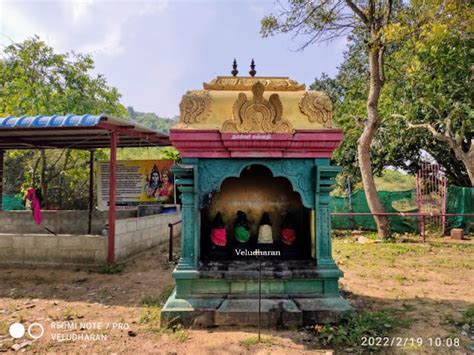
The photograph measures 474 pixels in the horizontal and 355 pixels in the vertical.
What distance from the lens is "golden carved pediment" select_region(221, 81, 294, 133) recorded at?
155 inches

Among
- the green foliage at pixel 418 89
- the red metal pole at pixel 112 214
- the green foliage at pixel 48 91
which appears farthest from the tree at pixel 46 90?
the green foliage at pixel 418 89

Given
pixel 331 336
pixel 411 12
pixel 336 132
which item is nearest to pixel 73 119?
pixel 336 132

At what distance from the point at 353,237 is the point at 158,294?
25.8 feet

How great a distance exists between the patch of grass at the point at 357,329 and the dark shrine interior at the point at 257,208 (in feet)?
3.71

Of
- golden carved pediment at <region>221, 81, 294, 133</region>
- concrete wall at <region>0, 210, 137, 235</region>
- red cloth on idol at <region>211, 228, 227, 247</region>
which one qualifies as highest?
golden carved pediment at <region>221, 81, 294, 133</region>

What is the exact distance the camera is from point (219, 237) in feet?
14.4

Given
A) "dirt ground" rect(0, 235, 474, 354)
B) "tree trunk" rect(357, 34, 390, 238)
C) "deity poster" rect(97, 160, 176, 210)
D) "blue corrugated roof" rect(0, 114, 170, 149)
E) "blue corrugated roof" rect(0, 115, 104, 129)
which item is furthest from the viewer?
"tree trunk" rect(357, 34, 390, 238)

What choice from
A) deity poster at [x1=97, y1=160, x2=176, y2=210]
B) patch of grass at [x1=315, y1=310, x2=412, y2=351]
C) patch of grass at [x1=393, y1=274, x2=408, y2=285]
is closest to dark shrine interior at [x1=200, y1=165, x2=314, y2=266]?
patch of grass at [x1=315, y1=310, x2=412, y2=351]

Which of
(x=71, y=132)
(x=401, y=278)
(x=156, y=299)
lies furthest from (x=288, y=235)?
(x=71, y=132)

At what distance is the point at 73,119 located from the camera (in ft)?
21.9

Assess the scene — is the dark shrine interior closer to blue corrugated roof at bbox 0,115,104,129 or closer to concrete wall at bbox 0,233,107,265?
blue corrugated roof at bbox 0,115,104,129

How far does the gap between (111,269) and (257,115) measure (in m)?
4.88

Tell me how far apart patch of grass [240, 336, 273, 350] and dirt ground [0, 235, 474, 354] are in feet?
0.03
